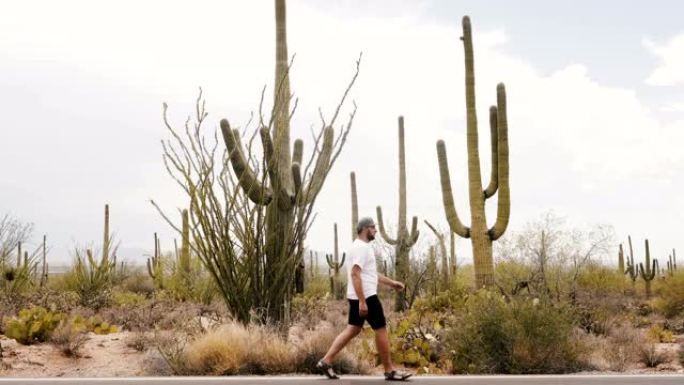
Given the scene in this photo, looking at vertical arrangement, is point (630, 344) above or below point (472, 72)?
below

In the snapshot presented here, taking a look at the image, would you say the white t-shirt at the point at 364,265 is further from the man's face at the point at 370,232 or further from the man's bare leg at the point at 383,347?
the man's bare leg at the point at 383,347

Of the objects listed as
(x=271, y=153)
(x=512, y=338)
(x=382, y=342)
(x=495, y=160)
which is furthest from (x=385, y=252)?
(x=382, y=342)

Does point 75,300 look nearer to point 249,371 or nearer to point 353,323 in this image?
point 249,371

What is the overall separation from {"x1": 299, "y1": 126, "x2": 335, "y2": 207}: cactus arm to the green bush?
9.98 feet

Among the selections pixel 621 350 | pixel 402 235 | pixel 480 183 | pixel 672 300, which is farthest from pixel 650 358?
pixel 402 235

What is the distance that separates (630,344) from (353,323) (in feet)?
17.2

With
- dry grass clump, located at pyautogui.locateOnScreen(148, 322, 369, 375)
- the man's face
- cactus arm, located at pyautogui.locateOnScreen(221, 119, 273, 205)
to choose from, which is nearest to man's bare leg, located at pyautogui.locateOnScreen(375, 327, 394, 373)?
the man's face

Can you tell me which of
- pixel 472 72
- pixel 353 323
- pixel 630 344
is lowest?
pixel 630 344

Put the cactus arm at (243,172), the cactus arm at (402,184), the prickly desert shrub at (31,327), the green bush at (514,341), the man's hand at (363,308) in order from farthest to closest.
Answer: the cactus arm at (402,184) → the cactus arm at (243,172) → the prickly desert shrub at (31,327) → the green bush at (514,341) → the man's hand at (363,308)

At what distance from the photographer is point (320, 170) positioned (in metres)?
12.0

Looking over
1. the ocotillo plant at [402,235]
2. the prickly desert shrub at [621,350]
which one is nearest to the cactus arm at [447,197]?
the ocotillo plant at [402,235]

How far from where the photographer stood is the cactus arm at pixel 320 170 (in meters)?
11.8

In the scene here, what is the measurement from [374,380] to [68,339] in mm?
5251

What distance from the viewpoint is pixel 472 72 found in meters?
18.7
